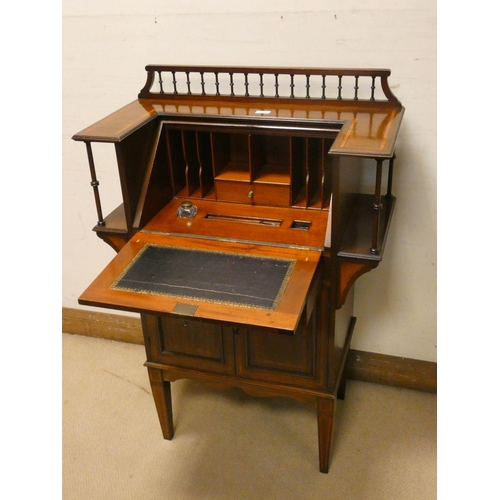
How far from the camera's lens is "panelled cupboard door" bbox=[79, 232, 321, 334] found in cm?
138

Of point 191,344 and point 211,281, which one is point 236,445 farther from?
point 211,281

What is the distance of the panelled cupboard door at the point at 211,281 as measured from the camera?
4.52 feet

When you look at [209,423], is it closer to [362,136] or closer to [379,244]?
[379,244]

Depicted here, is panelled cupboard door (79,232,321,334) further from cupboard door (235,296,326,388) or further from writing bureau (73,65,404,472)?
cupboard door (235,296,326,388)

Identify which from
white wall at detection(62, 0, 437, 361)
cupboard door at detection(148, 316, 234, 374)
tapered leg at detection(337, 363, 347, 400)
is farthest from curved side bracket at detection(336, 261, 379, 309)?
tapered leg at detection(337, 363, 347, 400)

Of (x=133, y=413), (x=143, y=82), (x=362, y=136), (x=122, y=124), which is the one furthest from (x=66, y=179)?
(x=362, y=136)

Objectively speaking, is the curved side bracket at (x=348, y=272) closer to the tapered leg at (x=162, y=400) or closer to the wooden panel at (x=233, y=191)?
the wooden panel at (x=233, y=191)

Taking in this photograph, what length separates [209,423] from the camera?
7.42 feet

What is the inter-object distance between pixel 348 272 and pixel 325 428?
622 millimetres

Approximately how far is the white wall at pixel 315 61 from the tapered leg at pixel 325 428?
20.8 inches

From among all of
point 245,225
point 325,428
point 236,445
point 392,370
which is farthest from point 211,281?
point 392,370

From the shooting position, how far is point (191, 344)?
190 centimetres

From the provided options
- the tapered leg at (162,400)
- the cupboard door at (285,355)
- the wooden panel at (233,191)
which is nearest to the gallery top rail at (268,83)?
the wooden panel at (233,191)

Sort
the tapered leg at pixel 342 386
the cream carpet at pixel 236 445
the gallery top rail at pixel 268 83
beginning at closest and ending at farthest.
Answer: the gallery top rail at pixel 268 83 → the cream carpet at pixel 236 445 → the tapered leg at pixel 342 386
